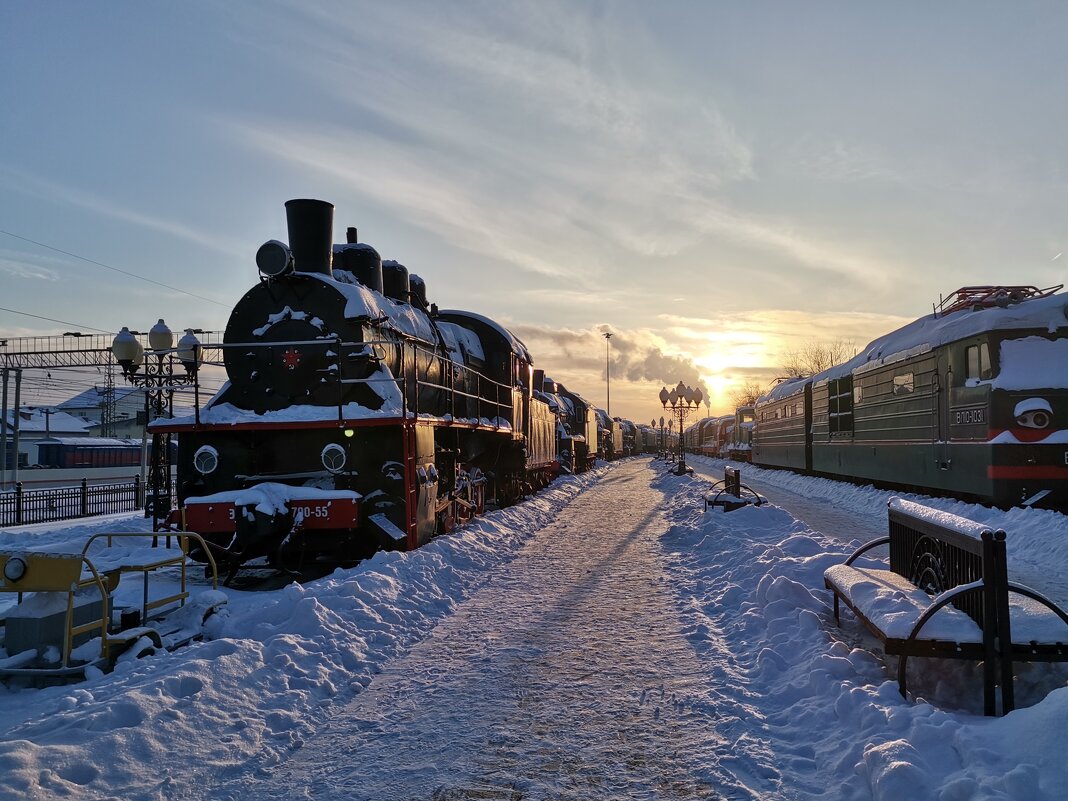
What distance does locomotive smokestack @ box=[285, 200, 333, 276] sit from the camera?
9.05 meters

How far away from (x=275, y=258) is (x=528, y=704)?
6.49 metres

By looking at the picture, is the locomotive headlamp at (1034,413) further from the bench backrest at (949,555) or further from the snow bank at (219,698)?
the snow bank at (219,698)

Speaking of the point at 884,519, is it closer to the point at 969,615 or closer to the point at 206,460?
the point at 969,615

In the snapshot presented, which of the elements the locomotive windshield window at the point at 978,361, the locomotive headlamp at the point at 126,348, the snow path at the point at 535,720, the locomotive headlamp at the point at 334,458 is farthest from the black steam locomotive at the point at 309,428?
the locomotive windshield window at the point at 978,361

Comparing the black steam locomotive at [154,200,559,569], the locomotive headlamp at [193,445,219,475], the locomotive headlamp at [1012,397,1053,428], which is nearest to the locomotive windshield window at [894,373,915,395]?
the locomotive headlamp at [1012,397,1053,428]

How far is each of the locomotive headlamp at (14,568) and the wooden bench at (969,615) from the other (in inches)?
215

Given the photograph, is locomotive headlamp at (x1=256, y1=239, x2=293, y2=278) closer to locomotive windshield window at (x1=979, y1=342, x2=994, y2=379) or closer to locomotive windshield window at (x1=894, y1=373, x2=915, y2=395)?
locomotive windshield window at (x1=979, y1=342, x2=994, y2=379)

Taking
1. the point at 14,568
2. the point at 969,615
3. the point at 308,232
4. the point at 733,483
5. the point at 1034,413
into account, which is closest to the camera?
the point at 969,615

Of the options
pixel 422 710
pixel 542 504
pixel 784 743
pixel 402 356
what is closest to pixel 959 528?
pixel 784 743

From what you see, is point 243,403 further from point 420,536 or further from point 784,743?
point 784,743

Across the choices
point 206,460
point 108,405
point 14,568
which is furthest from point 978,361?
point 108,405

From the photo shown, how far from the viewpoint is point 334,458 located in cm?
802

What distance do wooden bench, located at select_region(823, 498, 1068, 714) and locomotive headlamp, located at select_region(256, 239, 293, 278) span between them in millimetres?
7183

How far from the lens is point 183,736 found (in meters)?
3.58
